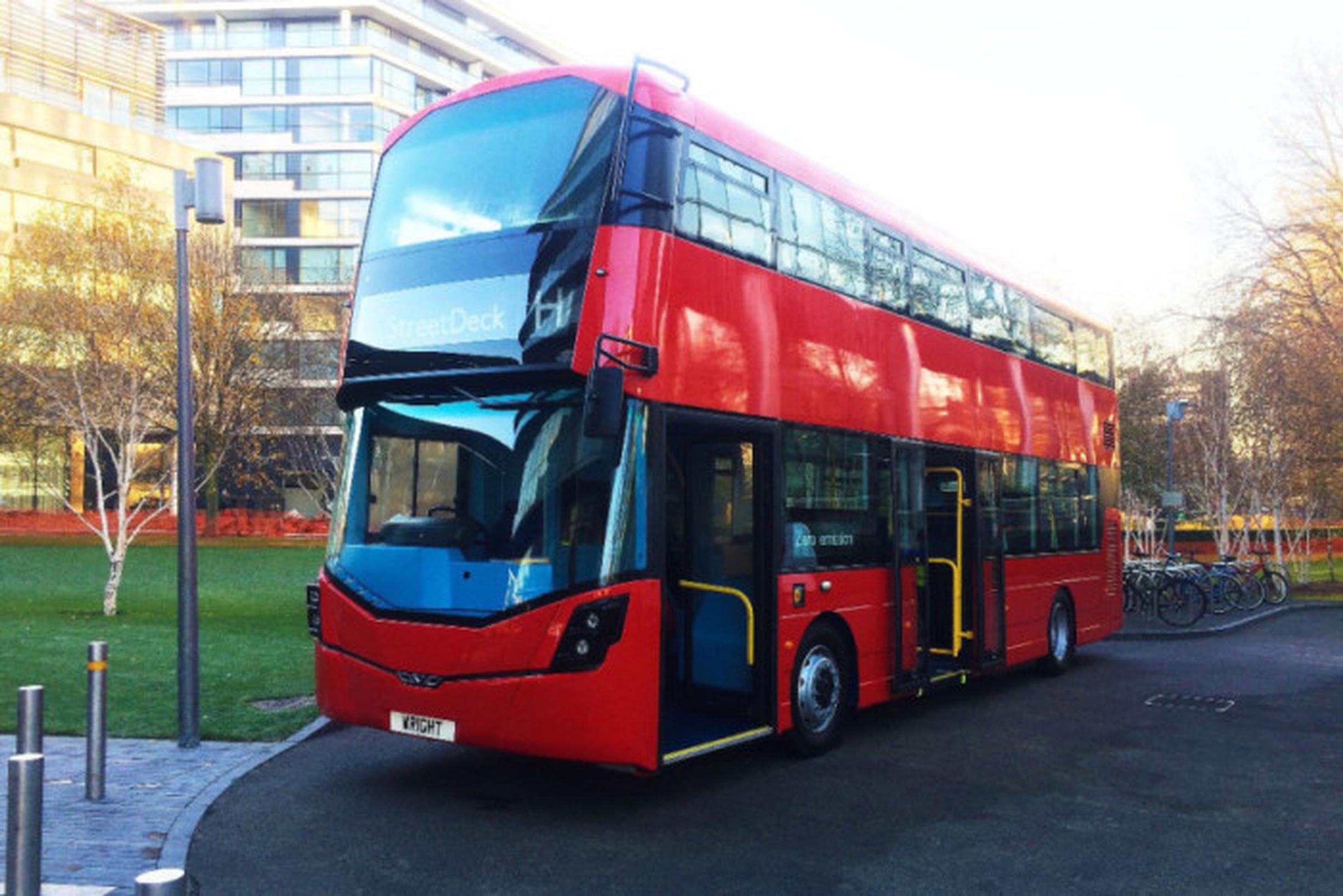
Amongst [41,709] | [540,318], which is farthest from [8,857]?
[540,318]

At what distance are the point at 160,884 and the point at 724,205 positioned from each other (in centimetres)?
582

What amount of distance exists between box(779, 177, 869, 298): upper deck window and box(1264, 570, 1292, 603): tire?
58.9 ft

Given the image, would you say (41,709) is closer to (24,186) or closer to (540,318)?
(540,318)

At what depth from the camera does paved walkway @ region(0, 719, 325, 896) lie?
18.2ft

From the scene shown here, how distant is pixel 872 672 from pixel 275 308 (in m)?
29.8

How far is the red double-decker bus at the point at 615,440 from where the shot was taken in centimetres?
652

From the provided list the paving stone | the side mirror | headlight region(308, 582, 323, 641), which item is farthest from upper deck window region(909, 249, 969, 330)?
the paving stone

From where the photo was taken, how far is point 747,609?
789cm

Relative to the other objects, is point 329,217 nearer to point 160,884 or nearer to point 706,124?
point 706,124

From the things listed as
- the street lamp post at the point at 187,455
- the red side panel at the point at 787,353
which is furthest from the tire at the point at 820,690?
the street lamp post at the point at 187,455

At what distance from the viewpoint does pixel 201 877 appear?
5555 mm

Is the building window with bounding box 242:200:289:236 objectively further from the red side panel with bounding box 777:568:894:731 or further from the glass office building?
the red side panel with bounding box 777:568:894:731

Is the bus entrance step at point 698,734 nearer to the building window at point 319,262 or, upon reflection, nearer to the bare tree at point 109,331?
the bare tree at point 109,331

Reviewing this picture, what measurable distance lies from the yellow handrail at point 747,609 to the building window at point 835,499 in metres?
0.43
